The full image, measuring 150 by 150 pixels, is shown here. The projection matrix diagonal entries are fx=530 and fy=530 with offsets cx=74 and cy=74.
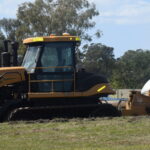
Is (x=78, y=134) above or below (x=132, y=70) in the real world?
above

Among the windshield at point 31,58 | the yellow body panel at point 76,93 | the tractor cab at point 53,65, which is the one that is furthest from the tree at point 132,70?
the tractor cab at point 53,65

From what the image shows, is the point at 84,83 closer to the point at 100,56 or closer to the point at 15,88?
the point at 15,88

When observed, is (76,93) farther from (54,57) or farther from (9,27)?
(9,27)

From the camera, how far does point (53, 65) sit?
16391 millimetres

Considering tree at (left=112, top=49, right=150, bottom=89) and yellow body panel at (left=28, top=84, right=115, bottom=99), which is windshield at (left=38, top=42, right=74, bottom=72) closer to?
yellow body panel at (left=28, top=84, right=115, bottom=99)

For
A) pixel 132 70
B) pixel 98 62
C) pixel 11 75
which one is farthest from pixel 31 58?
pixel 132 70

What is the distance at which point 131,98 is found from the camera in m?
18.7

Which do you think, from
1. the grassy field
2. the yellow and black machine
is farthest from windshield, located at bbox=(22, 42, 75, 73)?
the grassy field

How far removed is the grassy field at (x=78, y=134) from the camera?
1081 centimetres

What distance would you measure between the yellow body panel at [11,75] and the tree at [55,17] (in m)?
38.1

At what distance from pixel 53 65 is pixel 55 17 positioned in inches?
1527

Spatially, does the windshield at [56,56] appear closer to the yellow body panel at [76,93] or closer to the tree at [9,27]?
the yellow body panel at [76,93]

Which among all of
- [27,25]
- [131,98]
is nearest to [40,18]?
[27,25]

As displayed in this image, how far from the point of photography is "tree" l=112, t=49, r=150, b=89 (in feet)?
225
